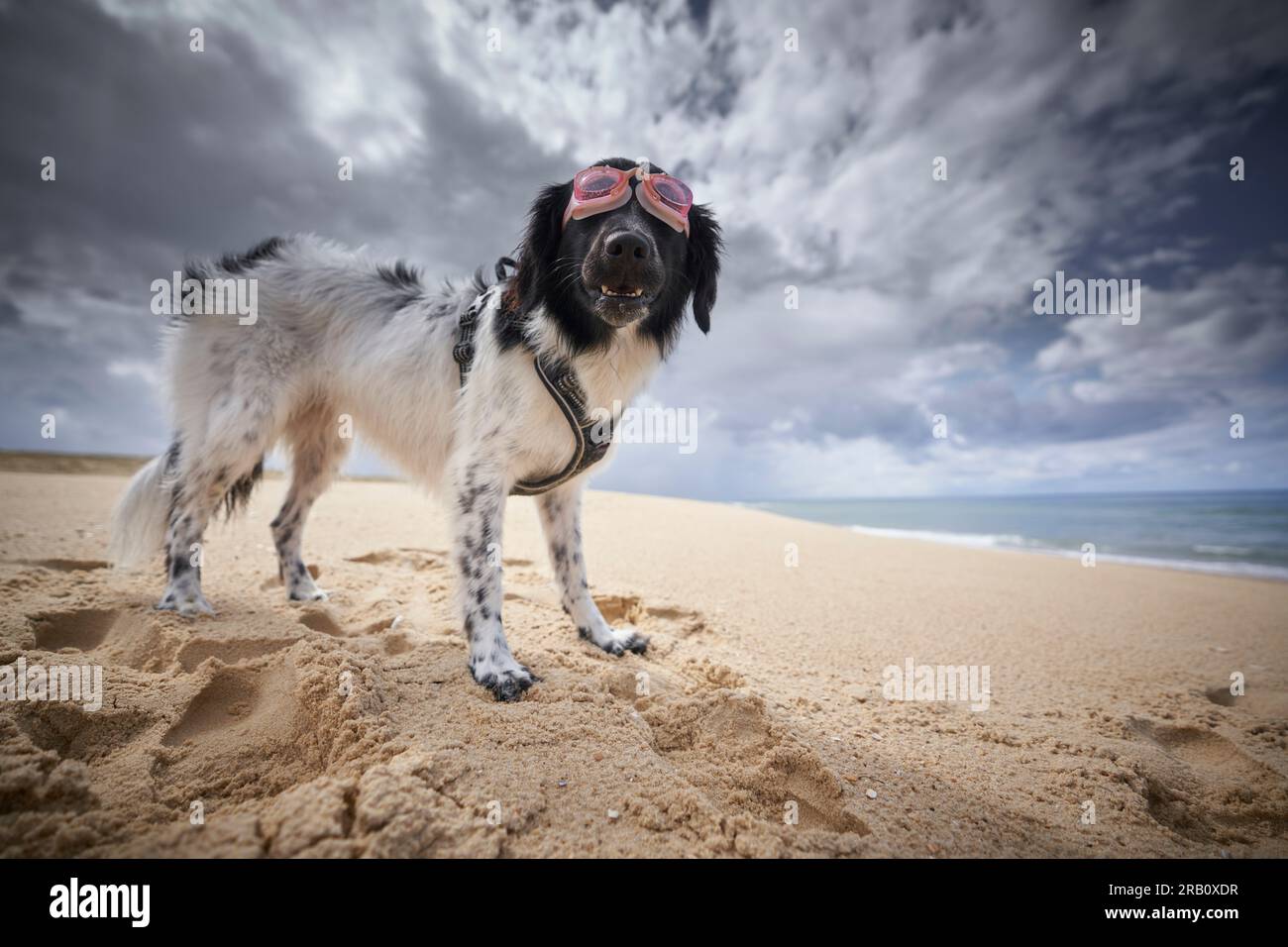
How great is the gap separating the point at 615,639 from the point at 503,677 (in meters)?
0.75

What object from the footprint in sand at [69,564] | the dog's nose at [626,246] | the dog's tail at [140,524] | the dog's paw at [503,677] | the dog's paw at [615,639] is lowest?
the dog's paw at [615,639]

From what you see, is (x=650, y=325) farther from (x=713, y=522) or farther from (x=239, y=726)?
(x=713, y=522)

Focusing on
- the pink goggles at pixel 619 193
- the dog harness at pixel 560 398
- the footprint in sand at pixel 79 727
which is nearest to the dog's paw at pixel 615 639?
the dog harness at pixel 560 398

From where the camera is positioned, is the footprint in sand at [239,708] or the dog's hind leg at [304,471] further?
the dog's hind leg at [304,471]

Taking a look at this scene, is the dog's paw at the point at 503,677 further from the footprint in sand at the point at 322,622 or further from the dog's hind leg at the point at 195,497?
the dog's hind leg at the point at 195,497

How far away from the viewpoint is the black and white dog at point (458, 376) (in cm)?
238

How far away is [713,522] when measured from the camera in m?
8.70

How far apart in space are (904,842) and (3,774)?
2.12 m

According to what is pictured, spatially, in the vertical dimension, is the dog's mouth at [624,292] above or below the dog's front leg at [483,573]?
above

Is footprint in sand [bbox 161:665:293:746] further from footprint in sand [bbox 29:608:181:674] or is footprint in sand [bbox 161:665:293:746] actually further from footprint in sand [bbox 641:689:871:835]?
footprint in sand [bbox 641:689:871:835]

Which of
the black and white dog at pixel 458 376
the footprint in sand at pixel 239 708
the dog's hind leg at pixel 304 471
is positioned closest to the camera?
the footprint in sand at pixel 239 708

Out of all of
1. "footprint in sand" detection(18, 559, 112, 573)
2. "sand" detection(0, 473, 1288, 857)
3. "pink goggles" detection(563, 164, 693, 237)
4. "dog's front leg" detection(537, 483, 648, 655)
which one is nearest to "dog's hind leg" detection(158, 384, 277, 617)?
"sand" detection(0, 473, 1288, 857)

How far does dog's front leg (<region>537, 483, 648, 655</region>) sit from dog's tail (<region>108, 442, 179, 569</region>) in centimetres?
239

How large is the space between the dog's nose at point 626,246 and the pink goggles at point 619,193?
0.33m
